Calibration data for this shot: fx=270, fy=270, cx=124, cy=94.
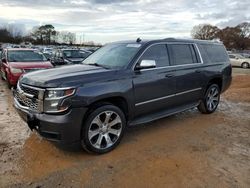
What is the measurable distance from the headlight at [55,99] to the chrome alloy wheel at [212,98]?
13.5ft

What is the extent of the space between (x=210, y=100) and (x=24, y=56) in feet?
24.4

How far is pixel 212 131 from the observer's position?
5.59m

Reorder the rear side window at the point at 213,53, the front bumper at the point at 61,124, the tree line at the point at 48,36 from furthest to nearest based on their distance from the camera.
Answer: the tree line at the point at 48,36, the rear side window at the point at 213,53, the front bumper at the point at 61,124

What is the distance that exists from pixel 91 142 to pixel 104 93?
79 centimetres

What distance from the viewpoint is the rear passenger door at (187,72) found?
5598 mm

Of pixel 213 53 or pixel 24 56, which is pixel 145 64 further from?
pixel 24 56

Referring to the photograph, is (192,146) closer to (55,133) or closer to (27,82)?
(55,133)

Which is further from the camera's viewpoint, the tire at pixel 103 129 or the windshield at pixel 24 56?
the windshield at pixel 24 56

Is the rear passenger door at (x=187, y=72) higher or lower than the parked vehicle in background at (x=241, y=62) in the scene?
higher

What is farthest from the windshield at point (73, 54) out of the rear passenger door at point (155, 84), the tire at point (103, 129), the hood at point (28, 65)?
the tire at point (103, 129)

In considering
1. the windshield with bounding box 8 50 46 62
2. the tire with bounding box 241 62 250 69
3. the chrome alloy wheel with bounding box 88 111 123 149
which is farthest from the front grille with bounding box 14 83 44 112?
the tire with bounding box 241 62 250 69

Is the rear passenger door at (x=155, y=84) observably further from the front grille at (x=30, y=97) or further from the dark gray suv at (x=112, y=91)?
the front grille at (x=30, y=97)

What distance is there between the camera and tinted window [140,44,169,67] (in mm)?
5035

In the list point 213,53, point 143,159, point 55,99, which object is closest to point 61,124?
point 55,99
